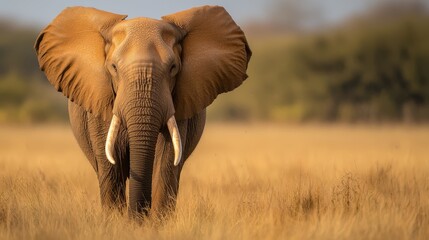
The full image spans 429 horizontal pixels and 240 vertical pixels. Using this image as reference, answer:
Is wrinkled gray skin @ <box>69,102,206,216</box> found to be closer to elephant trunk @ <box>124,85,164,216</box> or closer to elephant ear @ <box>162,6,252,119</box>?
elephant trunk @ <box>124,85,164,216</box>

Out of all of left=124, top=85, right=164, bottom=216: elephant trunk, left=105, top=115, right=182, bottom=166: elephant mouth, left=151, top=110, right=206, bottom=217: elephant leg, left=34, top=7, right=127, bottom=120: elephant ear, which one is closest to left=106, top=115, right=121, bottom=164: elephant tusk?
left=105, top=115, right=182, bottom=166: elephant mouth

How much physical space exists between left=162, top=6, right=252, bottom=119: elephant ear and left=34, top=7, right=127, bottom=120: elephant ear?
2.00 feet

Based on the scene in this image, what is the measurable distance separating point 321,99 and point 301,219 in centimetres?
4143

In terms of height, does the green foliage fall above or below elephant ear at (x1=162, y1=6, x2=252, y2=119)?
below

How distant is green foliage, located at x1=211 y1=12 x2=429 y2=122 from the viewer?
44.3 meters

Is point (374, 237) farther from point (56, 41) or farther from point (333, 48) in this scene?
point (333, 48)

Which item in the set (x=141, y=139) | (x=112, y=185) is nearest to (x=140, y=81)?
(x=141, y=139)

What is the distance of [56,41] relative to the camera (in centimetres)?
799

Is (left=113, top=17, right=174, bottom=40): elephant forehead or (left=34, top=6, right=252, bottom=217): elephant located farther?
(left=113, top=17, right=174, bottom=40): elephant forehead

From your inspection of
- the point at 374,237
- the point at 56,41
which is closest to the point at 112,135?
the point at 56,41

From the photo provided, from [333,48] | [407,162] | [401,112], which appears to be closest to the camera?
[407,162]

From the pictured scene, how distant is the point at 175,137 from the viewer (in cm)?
719

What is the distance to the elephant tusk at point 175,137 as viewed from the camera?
23.5 feet

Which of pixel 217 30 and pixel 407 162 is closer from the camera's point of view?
pixel 217 30
